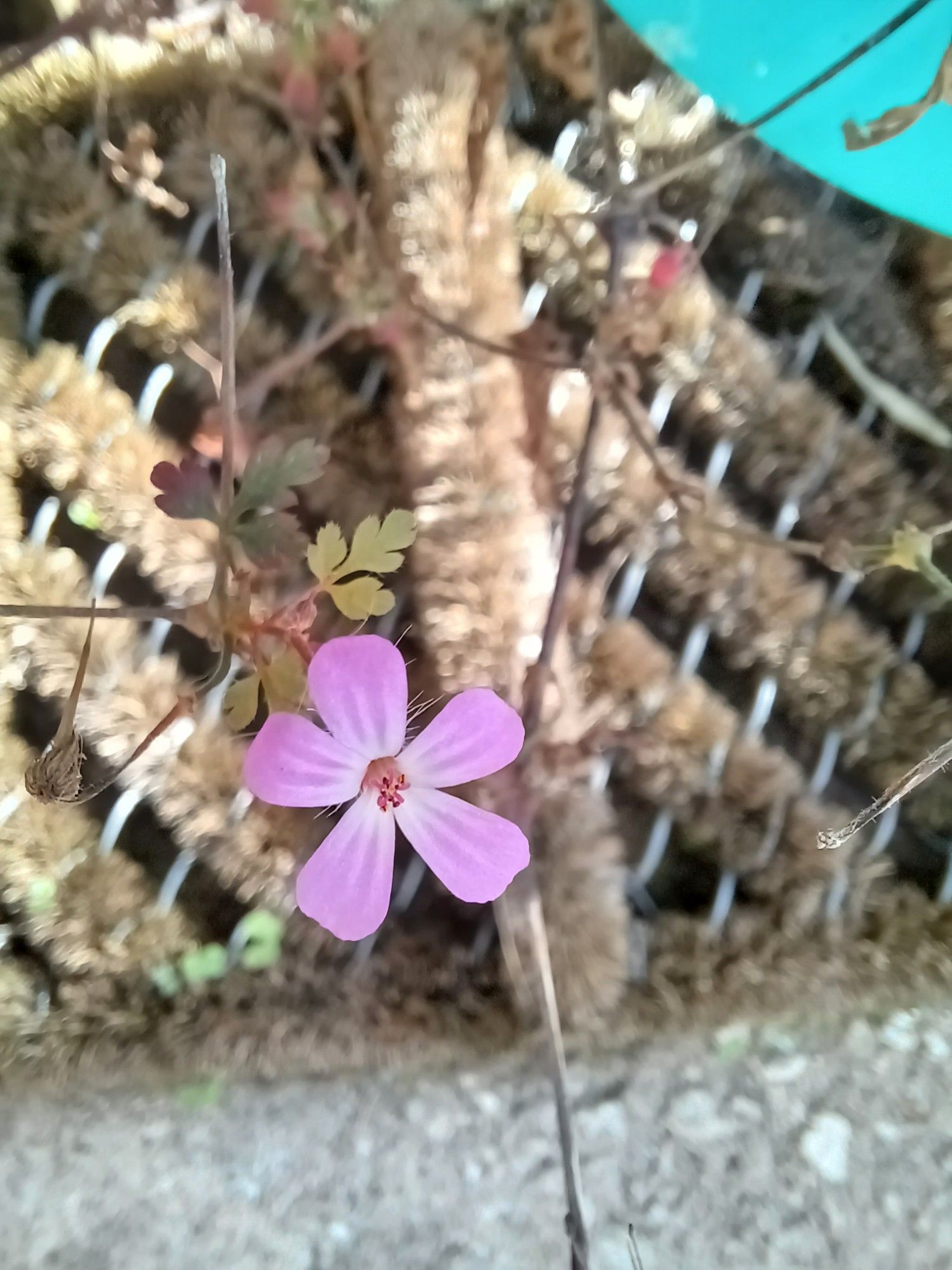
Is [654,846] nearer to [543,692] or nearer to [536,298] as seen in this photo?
[543,692]

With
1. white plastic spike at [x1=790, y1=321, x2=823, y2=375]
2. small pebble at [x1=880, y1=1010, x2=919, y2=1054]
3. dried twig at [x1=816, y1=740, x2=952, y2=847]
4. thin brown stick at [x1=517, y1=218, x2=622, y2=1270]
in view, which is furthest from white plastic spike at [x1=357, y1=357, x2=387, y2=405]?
small pebble at [x1=880, y1=1010, x2=919, y2=1054]

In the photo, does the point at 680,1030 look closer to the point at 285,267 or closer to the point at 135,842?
the point at 135,842

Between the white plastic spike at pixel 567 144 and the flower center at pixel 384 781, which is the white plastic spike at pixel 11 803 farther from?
the white plastic spike at pixel 567 144

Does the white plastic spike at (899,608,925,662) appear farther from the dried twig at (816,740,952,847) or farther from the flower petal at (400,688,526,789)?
the flower petal at (400,688,526,789)

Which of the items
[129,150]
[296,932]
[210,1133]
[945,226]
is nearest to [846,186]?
[945,226]

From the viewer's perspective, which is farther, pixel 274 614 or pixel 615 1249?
pixel 615 1249

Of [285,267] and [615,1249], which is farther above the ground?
[285,267]

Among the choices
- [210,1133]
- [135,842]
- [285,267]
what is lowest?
[210,1133]
